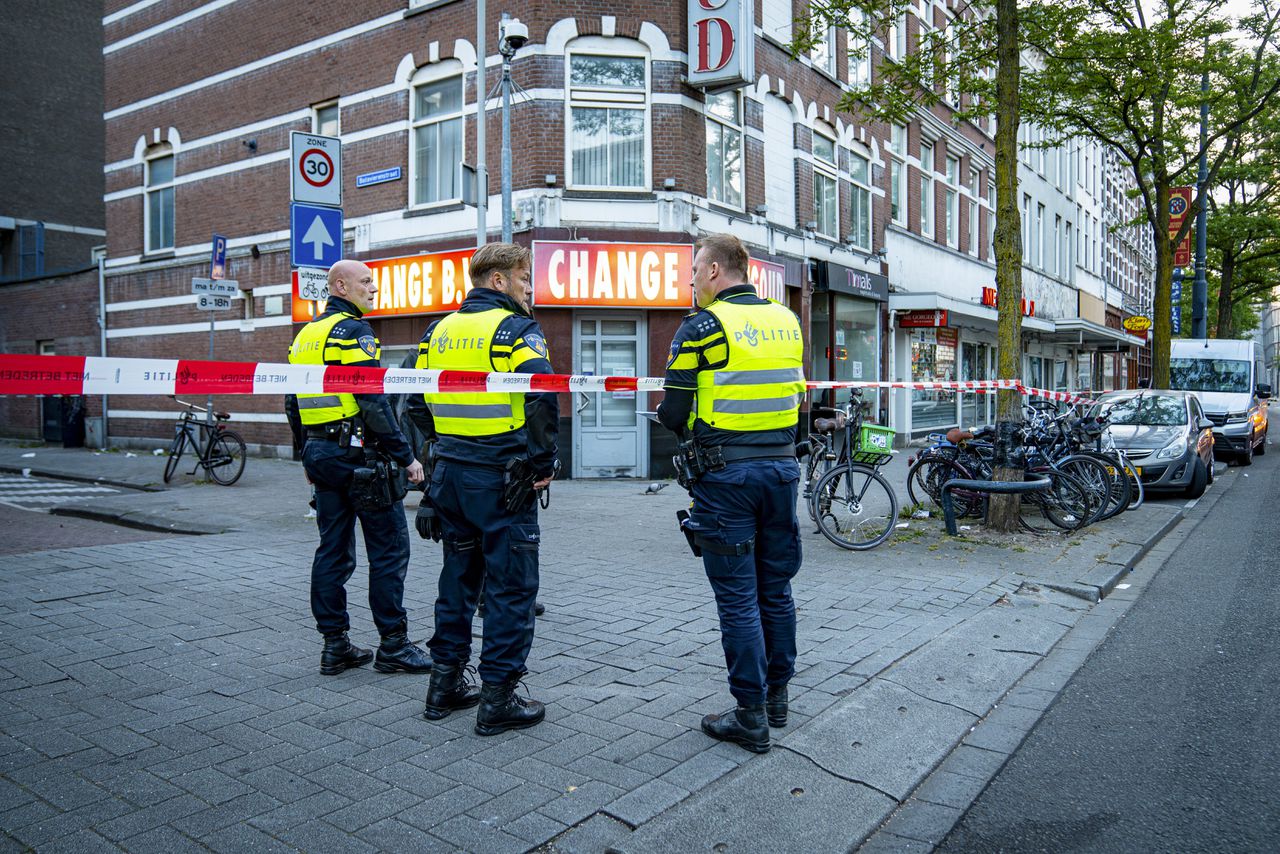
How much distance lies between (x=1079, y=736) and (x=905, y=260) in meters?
19.6

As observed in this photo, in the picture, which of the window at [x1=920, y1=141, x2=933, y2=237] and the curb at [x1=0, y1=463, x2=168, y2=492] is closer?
the curb at [x1=0, y1=463, x2=168, y2=492]

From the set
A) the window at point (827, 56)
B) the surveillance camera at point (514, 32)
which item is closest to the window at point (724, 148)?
the window at point (827, 56)

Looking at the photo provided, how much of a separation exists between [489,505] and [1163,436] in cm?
1159

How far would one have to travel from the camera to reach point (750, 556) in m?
3.69

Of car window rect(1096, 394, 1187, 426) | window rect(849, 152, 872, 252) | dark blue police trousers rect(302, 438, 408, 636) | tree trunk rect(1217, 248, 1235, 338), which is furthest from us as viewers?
tree trunk rect(1217, 248, 1235, 338)

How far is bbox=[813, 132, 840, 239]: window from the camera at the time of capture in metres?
18.5

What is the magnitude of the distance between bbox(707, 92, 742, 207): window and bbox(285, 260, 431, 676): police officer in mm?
11364

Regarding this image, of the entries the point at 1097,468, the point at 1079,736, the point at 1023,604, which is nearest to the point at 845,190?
the point at 1097,468

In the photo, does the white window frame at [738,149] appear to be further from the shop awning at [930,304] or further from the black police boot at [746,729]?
the black police boot at [746,729]

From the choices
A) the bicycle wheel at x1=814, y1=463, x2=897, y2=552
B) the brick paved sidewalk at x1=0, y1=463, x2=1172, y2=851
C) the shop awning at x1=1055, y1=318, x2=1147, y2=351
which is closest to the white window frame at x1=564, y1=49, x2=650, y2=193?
the bicycle wheel at x1=814, y1=463, x2=897, y2=552

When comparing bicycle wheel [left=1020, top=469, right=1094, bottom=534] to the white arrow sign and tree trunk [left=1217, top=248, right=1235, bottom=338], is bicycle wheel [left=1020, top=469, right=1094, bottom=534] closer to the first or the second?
the white arrow sign

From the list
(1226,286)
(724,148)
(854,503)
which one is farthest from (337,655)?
(1226,286)

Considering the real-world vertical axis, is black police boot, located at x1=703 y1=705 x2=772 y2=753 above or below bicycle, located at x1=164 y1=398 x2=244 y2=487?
below

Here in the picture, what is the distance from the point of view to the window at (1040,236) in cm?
3328
